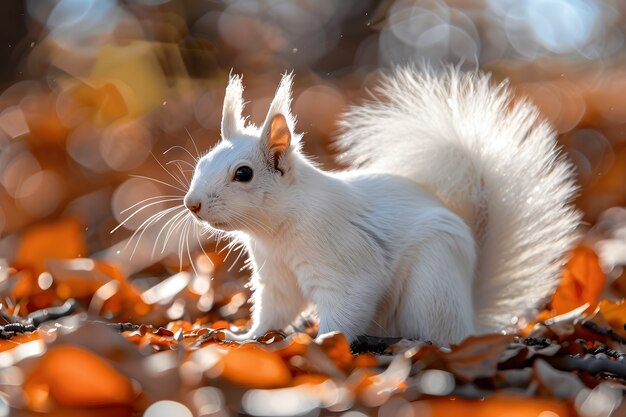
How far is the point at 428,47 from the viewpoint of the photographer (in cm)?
849

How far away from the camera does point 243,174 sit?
73.0 inches

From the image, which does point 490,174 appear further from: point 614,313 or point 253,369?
point 253,369

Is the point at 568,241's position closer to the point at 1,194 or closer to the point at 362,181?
the point at 362,181

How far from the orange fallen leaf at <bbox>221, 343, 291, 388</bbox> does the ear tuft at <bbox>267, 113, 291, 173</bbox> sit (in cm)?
77

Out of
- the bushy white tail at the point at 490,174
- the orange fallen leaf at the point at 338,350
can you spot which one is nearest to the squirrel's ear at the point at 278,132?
the bushy white tail at the point at 490,174

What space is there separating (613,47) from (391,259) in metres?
7.16

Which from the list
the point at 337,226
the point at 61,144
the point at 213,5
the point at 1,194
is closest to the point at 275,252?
the point at 337,226

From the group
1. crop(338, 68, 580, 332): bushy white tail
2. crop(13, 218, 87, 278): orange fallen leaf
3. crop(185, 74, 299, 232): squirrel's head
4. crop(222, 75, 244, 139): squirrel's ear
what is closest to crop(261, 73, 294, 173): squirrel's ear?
crop(185, 74, 299, 232): squirrel's head

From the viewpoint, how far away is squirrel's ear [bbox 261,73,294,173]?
1885mm

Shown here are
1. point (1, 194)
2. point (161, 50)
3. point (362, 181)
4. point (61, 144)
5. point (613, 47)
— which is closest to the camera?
point (362, 181)

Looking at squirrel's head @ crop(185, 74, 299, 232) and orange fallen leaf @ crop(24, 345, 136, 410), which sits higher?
squirrel's head @ crop(185, 74, 299, 232)

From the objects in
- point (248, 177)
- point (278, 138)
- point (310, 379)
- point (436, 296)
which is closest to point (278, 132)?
point (278, 138)

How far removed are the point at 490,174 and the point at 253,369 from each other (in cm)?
111

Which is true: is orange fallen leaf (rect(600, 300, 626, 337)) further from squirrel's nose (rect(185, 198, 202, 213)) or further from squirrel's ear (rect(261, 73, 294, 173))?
squirrel's nose (rect(185, 198, 202, 213))
